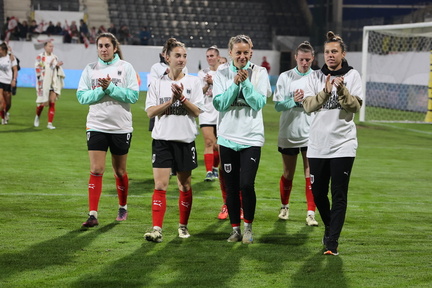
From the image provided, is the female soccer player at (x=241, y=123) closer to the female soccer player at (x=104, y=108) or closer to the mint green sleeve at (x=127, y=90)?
the mint green sleeve at (x=127, y=90)

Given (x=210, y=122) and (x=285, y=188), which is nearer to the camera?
(x=285, y=188)

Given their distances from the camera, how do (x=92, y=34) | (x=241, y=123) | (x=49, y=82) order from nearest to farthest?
(x=241, y=123) → (x=49, y=82) → (x=92, y=34)

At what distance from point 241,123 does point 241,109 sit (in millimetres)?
130

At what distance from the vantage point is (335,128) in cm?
654

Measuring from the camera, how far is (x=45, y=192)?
380 inches

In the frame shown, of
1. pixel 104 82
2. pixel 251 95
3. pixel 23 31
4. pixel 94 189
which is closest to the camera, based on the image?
pixel 251 95

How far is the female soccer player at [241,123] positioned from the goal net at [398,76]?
2048 centimetres

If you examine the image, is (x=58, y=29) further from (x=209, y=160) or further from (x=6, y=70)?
(x=209, y=160)

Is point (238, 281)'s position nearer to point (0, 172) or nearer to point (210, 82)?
point (210, 82)

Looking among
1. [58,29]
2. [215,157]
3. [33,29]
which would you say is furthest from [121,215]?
[58,29]

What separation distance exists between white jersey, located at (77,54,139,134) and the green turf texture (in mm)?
1049

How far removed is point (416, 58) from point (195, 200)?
68.9ft

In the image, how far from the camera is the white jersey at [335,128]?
21.4ft

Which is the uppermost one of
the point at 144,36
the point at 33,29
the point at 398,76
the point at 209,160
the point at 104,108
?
the point at 33,29
